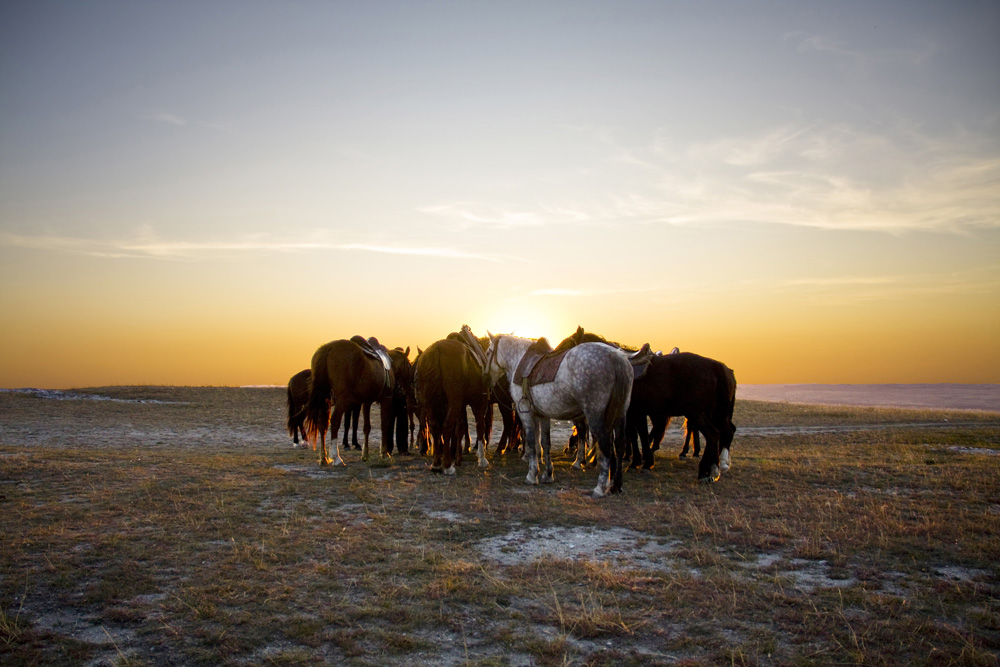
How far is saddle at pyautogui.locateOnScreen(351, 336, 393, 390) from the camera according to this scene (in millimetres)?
11883

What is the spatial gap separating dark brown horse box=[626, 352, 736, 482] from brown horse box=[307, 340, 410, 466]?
16.8ft

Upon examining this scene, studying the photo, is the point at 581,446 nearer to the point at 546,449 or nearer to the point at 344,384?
the point at 546,449

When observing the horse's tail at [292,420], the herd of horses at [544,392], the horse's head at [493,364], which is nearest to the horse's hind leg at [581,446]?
the herd of horses at [544,392]

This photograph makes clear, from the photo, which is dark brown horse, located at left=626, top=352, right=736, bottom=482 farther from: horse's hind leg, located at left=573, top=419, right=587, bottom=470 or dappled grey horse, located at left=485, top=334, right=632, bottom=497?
dappled grey horse, located at left=485, top=334, right=632, bottom=497

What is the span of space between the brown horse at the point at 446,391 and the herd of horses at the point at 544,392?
0.02 meters

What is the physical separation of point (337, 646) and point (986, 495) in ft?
30.3

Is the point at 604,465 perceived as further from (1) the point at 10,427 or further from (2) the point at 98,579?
(1) the point at 10,427

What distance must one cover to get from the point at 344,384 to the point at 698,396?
6.52 m

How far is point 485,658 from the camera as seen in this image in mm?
3459

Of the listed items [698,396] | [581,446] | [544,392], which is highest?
[544,392]

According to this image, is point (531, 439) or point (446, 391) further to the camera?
point (446, 391)

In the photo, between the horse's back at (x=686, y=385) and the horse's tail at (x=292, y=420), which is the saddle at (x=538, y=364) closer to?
the horse's back at (x=686, y=385)

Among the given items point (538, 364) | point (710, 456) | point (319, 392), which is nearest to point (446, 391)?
point (538, 364)

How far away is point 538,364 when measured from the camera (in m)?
9.34
